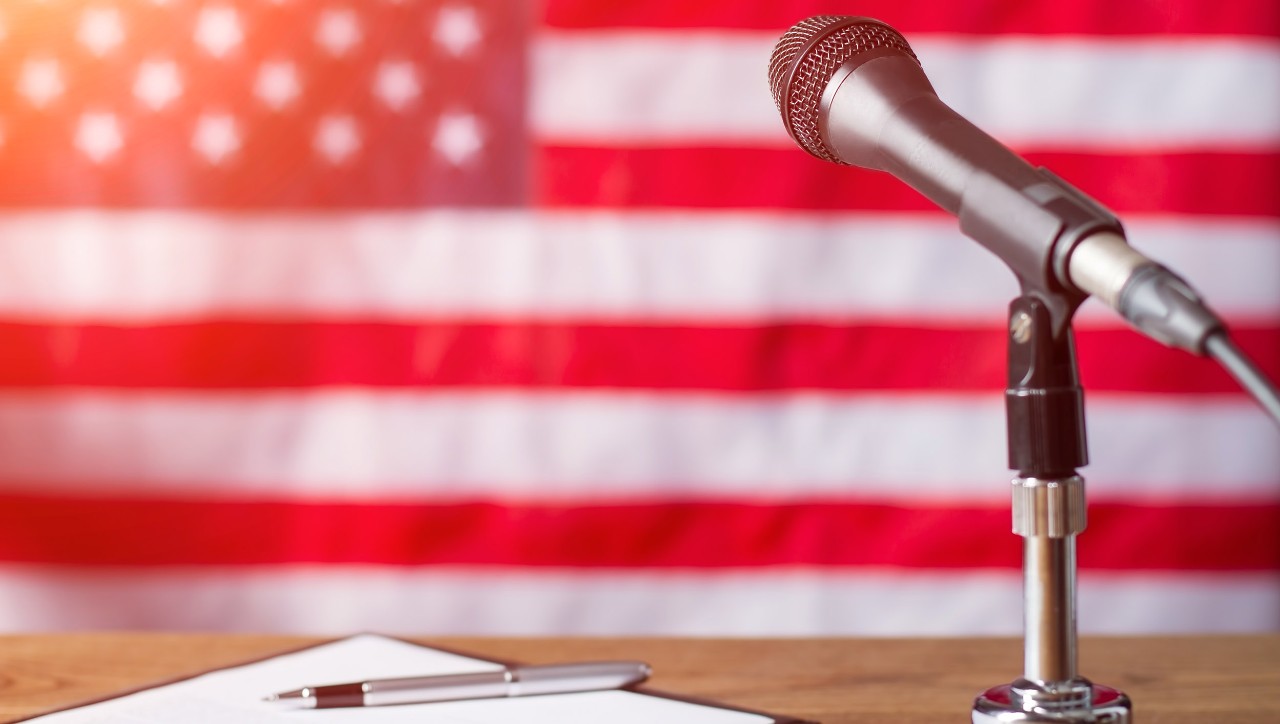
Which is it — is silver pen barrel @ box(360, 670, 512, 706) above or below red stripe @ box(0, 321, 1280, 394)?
below

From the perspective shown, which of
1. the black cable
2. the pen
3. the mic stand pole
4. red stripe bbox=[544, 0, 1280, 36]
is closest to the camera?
the black cable

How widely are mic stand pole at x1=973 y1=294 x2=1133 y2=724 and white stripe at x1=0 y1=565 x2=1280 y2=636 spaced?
0.94 meters

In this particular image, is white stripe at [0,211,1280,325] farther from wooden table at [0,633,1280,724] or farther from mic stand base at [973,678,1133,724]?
mic stand base at [973,678,1133,724]

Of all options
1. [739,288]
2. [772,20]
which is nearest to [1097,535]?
[739,288]

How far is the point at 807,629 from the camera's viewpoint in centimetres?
148

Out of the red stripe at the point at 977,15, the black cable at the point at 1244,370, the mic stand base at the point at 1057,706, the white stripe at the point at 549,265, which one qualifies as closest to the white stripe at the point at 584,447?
the white stripe at the point at 549,265

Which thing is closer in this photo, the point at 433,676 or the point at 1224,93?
the point at 433,676

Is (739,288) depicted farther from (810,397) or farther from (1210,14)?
(1210,14)

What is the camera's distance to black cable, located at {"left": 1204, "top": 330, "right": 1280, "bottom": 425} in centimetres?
41

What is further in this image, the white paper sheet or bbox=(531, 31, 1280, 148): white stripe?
bbox=(531, 31, 1280, 148): white stripe

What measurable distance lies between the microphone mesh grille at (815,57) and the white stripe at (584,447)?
82 centimetres

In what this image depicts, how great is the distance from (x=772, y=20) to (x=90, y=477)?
94 cm

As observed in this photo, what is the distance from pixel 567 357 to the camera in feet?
4.78

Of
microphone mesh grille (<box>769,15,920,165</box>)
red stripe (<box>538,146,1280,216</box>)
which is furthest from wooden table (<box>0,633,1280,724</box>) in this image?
red stripe (<box>538,146,1280,216</box>)
